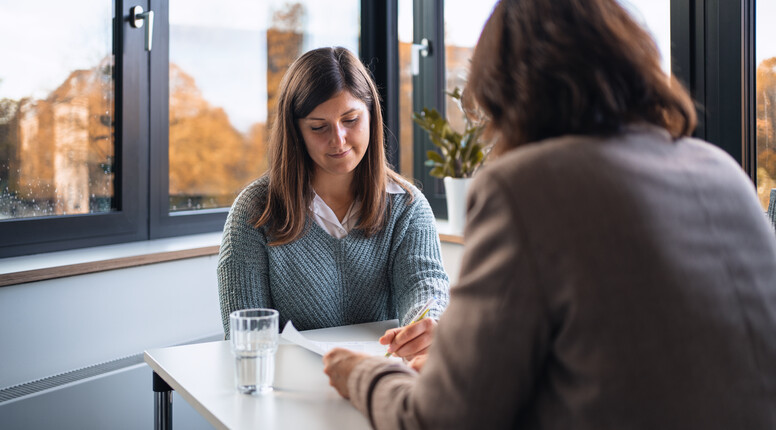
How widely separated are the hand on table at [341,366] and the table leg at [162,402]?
41 cm

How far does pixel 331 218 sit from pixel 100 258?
768 mm

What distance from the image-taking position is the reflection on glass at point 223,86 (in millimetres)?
2344

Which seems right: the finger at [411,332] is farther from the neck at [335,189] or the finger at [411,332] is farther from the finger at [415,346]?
the neck at [335,189]

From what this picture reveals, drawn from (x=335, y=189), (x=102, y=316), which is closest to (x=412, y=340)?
(x=335, y=189)

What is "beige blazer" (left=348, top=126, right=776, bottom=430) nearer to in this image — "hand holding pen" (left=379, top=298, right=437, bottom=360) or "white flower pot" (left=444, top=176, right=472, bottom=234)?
"hand holding pen" (left=379, top=298, right=437, bottom=360)

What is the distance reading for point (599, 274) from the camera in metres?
0.57

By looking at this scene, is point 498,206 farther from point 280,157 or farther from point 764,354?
point 280,157

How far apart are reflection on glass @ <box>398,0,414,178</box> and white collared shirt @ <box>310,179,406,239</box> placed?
150 centimetres

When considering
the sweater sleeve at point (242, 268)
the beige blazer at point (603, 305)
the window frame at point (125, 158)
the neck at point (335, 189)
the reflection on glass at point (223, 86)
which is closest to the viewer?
the beige blazer at point (603, 305)

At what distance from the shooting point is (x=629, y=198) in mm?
580

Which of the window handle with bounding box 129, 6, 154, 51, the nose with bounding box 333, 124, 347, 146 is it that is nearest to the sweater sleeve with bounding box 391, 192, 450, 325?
the nose with bounding box 333, 124, 347, 146

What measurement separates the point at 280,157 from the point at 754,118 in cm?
144

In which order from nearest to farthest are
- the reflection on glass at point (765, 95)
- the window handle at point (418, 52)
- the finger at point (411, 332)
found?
the finger at point (411, 332), the reflection on glass at point (765, 95), the window handle at point (418, 52)

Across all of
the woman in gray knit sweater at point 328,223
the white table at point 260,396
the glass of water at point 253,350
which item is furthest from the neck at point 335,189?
the glass of water at point 253,350
